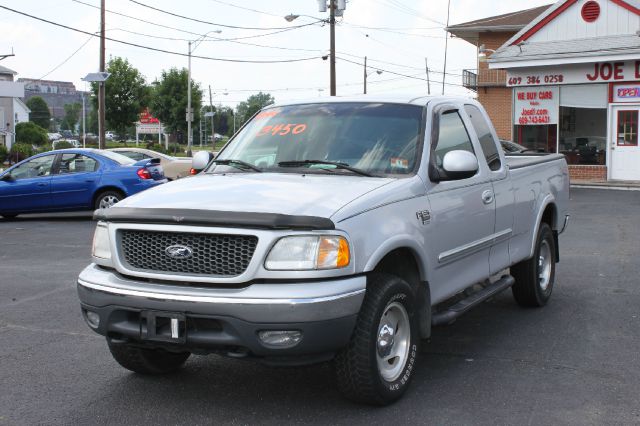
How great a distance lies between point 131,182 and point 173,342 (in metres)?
12.3

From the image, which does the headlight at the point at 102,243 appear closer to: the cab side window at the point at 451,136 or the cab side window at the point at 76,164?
the cab side window at the point at 451,136

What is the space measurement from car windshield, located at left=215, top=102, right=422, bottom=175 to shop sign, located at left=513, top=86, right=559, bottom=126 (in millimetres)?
23972

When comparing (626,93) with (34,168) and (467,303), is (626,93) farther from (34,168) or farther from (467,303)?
(467,303)

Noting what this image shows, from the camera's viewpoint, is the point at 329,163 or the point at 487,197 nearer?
the point at 329,163

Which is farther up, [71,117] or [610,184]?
[71,117]

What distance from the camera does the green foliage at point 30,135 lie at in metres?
72.2

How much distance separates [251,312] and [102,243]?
120 centimetres

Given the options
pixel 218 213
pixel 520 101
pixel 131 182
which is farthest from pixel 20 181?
pixel 520 101

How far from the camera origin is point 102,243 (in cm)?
481

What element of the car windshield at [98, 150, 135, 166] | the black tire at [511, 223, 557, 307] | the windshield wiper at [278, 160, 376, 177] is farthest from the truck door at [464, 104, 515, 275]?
the car windshield at [98, 150, 135, 166]

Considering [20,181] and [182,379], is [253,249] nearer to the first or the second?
[182,379]

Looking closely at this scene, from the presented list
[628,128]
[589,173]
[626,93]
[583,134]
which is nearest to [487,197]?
[628,128]

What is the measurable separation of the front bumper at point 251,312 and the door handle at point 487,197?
2011 mm

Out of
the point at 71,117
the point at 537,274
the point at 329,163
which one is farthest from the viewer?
the point at 71,117
